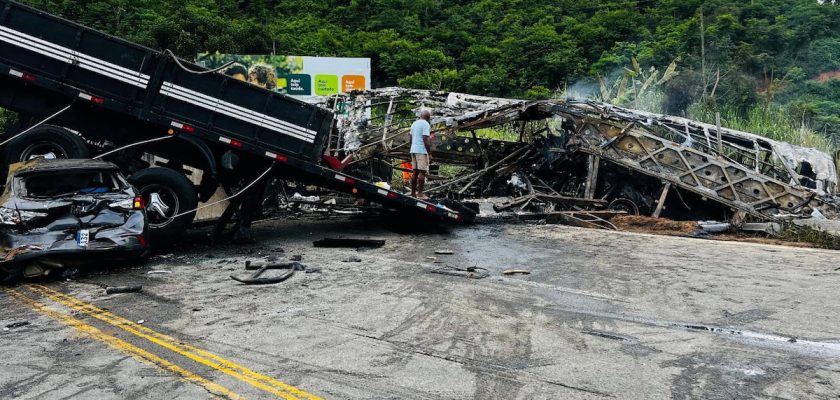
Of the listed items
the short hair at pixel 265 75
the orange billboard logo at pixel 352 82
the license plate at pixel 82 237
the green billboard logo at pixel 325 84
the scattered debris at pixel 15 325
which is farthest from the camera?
the orange billboard logo at pixel 352 82

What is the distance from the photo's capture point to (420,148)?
13125 millimetres

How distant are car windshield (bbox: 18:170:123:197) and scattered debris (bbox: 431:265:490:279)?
481cm

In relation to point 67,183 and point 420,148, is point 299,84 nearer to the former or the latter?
point 420,148

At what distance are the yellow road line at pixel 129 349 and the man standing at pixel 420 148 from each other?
23.3ft

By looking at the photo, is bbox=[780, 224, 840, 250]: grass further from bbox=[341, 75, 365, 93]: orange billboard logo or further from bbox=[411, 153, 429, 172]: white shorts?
bbox=[341, 75, 365, 93]: orange billboard logo

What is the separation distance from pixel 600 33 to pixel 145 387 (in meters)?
37.0

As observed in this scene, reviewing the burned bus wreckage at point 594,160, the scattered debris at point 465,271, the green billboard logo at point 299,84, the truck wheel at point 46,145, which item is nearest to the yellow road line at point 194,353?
the truck wheel at point 46,145

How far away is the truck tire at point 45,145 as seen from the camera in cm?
1055

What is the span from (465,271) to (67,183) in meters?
5.73

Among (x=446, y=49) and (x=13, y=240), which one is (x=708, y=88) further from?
(x=13, y=240)

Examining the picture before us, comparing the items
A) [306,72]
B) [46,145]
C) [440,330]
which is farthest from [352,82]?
[440,330]

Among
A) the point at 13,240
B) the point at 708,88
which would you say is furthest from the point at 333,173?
the point at 708,88

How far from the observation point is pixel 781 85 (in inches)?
1137

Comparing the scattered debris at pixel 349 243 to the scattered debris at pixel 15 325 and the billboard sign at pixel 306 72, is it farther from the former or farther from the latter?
the billboard sign at pixel 306 72
